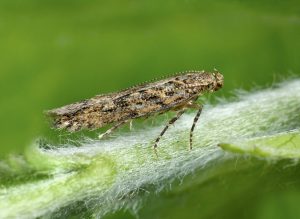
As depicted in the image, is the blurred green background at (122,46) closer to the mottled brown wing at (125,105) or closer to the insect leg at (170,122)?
the mottled brown wing at (125,105)

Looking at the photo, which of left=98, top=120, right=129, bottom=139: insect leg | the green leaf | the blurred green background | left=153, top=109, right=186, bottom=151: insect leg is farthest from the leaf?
the blurred green background

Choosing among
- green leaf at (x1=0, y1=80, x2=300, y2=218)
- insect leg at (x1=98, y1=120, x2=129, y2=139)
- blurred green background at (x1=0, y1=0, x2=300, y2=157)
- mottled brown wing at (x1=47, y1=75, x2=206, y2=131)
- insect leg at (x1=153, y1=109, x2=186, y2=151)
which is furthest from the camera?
blurred green background at (x1=0, y1=0, x2=300, y2=157)

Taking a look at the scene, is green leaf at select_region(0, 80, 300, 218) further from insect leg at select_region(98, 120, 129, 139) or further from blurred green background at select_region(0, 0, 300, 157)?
blurred green background at select_region(0, 0, 300, 157)

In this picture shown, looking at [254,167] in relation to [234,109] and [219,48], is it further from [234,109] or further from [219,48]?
[219,48]

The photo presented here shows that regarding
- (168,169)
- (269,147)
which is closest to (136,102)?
(168,169)

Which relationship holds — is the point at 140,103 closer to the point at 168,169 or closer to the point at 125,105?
the point at 125,105
